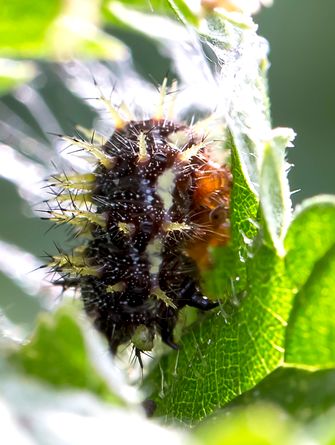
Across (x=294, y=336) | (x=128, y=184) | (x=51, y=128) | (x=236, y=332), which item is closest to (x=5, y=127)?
(x=51, y=128)

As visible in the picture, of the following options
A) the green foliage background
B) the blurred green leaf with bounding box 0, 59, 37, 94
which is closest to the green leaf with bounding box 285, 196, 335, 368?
the green foliage background

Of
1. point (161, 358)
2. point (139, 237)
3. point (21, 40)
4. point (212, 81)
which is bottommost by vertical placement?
point (161, 358)

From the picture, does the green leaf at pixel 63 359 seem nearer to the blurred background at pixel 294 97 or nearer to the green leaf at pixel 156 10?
the green leaf at pixel 156 10

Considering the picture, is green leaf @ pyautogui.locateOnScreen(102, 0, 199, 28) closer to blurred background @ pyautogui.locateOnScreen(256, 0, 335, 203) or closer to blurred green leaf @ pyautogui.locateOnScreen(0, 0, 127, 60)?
blurred green leaf @ pyautogui.locateOnScreen(0, 0, 127, 60)

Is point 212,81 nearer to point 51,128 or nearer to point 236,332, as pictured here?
point 236,332

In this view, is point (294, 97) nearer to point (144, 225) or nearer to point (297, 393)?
point (144, 225)
